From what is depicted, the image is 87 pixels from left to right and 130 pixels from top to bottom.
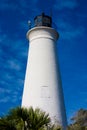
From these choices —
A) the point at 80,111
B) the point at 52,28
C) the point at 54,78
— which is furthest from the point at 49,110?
the point at 80,111

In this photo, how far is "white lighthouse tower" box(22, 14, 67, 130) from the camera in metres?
16.7

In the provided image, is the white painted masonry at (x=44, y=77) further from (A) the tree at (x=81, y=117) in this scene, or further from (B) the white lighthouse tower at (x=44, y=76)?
(A) the tree at (x=81, y=117)

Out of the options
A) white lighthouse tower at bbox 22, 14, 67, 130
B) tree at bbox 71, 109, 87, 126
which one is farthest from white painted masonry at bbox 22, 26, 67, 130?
tree at bbox 71, 109, 87, 126

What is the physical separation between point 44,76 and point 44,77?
6 cm

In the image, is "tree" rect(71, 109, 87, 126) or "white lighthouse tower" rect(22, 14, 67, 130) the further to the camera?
"tree" rect(71, 109, 87, 126)

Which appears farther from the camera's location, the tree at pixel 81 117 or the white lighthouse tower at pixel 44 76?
the tree at pixel 81 117

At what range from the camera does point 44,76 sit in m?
17.1

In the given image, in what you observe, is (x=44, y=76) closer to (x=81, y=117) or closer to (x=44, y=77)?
(x=44, y=77)

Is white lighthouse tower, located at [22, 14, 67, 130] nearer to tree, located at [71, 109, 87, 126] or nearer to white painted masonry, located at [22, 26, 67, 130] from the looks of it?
white painted masonry, located at [22, 26, 67, 130]

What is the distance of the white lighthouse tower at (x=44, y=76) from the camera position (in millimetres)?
16656

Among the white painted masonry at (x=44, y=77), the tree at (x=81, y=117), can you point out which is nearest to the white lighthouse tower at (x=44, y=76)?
the white painted masonry at (x=44, y=77)

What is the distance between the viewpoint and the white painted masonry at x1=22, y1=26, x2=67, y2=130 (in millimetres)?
16656

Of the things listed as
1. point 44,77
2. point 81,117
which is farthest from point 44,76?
point 81,117

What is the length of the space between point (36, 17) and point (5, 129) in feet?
31.4
